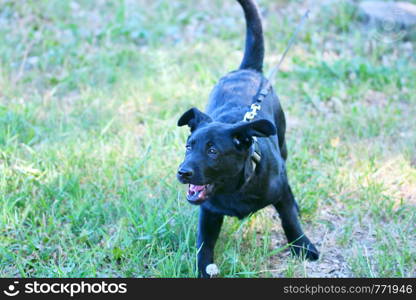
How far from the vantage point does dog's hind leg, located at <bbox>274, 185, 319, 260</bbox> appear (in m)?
3.56

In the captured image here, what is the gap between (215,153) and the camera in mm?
2967

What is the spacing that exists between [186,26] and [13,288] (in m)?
4.55

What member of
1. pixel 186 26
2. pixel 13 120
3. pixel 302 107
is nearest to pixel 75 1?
pixel 186 26

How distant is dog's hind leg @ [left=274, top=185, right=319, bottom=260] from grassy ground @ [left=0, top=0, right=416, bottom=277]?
0.35 ft

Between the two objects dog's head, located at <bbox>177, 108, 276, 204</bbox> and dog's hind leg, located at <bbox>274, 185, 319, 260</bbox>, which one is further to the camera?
dog's hind leg, located at <bbox>274, 185, 319, 260</bbox>

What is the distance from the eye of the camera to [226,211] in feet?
10.6

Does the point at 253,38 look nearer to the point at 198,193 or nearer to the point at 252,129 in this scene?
the point at 252,129

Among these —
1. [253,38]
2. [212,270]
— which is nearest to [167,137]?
[253,38]

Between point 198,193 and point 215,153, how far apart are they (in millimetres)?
211

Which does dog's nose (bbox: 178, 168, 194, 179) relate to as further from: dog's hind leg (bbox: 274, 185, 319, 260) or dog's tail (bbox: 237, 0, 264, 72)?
dog's tail (bbox: 237, 0, 264, 72)

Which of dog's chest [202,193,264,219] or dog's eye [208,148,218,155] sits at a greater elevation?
dog's eye [208,148,218,155]

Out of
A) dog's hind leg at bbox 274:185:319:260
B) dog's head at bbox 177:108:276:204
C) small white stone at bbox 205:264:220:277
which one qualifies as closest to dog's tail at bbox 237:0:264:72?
dog's hind leg at bbox 274:185:319:260

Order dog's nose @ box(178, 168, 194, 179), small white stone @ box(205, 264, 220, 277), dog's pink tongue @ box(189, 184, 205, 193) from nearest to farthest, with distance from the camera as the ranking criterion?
dog's nose @ box(178, 168, 194, 179), dog's pink tongue @ box(189, 184, 205, 193), small white stone @ box(205, 264, 220, 277)

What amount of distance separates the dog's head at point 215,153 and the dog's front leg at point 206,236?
36 cm
